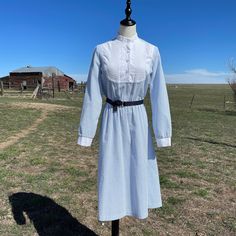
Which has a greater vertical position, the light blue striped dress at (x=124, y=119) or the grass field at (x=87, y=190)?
the light blue striped dress at (x=124, y=119)

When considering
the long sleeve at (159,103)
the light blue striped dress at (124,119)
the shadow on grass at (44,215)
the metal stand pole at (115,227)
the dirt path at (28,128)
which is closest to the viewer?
the light blue striped dress at (124,119)

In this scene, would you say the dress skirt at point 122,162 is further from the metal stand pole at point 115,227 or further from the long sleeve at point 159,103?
the metal stand pole at point 115,227

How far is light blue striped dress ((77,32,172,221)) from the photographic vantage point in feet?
11.2

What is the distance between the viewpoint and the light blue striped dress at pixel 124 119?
3.42 meters

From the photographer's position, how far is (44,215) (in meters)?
Answer: 4.75

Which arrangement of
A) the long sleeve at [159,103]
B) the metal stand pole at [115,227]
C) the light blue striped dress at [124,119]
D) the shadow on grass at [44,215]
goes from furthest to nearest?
the shadow on grass at [44,215] < the metal stand pole at [115,227] < the long sleeve at [159,103] < the light blue striped dress at [124,119]

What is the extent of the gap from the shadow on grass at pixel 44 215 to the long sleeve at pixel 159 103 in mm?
1552

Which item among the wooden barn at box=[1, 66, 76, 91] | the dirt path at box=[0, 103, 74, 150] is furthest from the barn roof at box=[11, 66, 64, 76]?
the dirt path at box=[0, 103, 74, 150]

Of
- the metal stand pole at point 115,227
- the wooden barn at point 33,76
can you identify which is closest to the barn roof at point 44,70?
the wooden barn at point 33,76

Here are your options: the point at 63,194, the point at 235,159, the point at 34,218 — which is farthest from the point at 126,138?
the point at 235,159

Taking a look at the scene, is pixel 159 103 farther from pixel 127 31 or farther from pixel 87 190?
pixel 87 190

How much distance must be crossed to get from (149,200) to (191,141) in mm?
7843

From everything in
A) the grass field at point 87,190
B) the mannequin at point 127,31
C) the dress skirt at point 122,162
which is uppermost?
the mannequin at point 127,31

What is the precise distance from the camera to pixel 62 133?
11867mm
